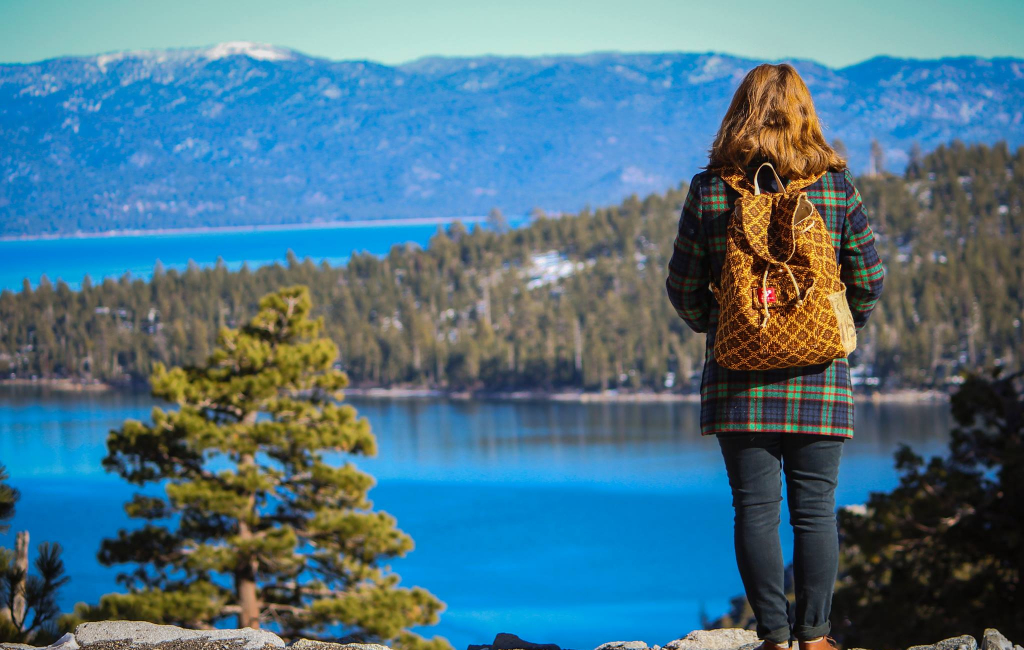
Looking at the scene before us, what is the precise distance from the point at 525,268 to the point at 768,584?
109 metres

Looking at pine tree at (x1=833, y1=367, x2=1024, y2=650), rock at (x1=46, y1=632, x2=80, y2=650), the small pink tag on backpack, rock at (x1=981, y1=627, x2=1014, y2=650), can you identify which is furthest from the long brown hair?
pine tree at (x1=833, y1=367, x2=1024, y2=650)

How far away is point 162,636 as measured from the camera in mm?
3057

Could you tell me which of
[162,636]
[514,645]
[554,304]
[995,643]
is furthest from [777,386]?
[554,304]

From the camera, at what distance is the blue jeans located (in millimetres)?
2184

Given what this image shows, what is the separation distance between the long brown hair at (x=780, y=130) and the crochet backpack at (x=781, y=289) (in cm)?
4

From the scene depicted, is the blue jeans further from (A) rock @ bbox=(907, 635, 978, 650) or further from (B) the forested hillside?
(B) the forested hillside

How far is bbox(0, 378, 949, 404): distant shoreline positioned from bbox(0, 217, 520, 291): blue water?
458 inches

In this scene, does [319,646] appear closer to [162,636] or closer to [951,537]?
[162,636]

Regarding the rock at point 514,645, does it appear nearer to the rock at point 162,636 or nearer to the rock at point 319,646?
the rock at point 319,646

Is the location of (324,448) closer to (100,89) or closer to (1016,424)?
(1016,424)

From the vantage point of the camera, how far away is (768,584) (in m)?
2.24

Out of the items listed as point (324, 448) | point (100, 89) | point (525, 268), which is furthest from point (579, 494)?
point (100, 89)

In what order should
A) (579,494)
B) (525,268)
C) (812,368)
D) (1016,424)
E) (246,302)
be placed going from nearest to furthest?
1. (812,368)
2. (1016,424)
3. (579,494)
4. (246,302)
5. (525,268)

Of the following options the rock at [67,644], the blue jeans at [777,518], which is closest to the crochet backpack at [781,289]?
the blue jeans at [777,518]
